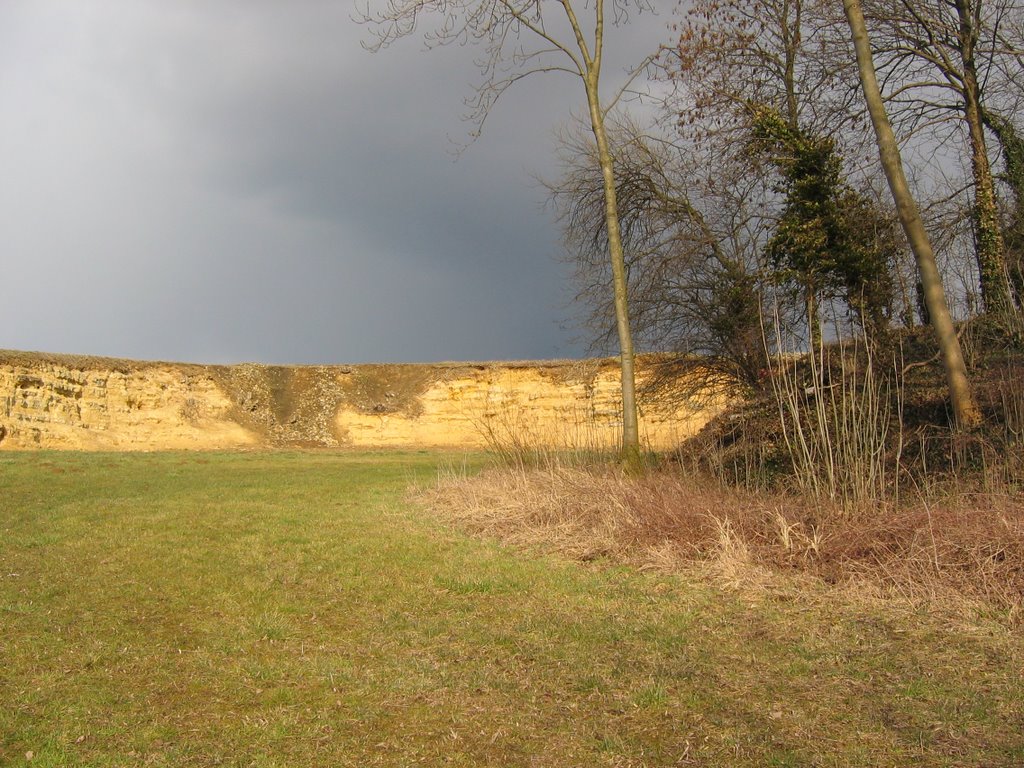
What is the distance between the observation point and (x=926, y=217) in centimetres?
1558

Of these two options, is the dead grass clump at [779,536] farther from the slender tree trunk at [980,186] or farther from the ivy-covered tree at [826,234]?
the slender tree trunk at [980,186]

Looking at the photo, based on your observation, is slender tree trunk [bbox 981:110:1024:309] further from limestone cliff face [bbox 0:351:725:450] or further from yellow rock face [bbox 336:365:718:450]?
yellow rock face [bbox 336:365:718:450]

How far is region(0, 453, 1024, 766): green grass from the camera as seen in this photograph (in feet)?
13.2

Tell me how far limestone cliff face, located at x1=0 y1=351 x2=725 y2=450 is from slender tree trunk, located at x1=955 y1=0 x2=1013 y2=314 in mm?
15751

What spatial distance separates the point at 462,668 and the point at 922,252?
26.1 ft

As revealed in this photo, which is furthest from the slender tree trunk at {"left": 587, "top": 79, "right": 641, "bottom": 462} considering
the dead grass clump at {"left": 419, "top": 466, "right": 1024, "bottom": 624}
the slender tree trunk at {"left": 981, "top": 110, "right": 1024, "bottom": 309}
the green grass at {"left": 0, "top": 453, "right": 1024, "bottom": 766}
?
the slender tree trunk at {"left": 981, "top": 110, "right": 1024, "bottom": 309}

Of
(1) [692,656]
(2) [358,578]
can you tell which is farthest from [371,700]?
(2) [358,578]

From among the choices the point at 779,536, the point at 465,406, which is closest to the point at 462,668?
the point at 779,536

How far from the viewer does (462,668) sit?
523 centimetres

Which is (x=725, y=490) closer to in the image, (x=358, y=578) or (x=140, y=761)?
(x=358, y=578)

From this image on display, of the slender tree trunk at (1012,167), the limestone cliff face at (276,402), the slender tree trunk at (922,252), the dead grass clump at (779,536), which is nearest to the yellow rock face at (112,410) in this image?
the limestone cliff face at (276,402)

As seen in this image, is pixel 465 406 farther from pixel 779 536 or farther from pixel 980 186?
pixel 779 536

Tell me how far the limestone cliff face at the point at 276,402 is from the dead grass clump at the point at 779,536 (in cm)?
2044

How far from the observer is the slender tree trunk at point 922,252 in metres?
9.92
